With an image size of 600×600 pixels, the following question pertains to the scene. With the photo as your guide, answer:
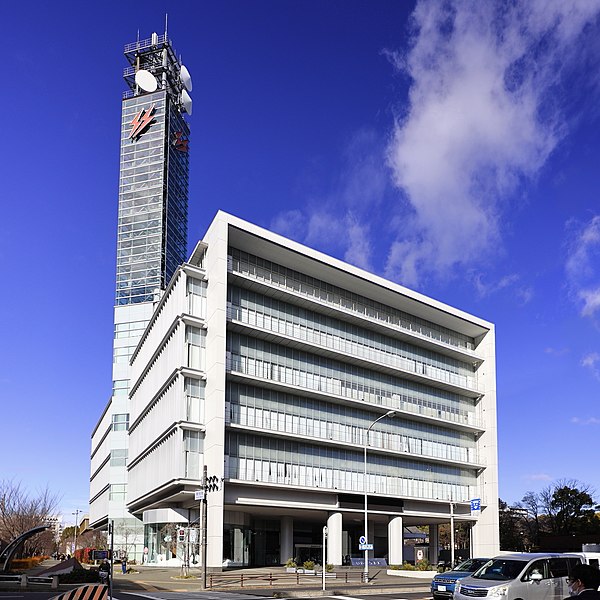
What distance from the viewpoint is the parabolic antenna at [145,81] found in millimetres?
115875

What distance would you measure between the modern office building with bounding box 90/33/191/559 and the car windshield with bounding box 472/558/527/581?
249ft

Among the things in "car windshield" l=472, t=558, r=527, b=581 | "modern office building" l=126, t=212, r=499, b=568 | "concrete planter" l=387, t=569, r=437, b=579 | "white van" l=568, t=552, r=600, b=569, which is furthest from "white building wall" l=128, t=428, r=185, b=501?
"car windshield" l=472, t=558, r=527, b=581

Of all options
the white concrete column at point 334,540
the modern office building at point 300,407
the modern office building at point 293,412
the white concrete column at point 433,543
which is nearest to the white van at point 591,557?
the modern office building at point 300,407

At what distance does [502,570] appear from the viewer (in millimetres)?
21219

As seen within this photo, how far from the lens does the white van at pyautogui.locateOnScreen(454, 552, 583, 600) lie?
20.1 meters

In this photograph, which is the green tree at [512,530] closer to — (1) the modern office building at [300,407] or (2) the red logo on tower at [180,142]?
(1) the modern office building at [300,407]

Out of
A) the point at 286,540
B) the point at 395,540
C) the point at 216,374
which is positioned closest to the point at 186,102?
the point at 216,374

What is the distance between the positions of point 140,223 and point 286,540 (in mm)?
54434

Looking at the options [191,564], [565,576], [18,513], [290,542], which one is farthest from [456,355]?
[565,576]

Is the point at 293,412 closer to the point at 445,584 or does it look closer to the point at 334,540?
the point at 334,540

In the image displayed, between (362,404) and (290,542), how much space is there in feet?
46.5

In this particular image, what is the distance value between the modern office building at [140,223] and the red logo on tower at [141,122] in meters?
0.15

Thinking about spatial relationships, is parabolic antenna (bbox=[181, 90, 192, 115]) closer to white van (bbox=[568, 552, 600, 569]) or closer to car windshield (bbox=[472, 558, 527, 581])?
white van (bbox=[568, 552, 600, 569])

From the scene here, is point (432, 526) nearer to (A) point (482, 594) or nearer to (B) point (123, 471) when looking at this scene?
(B) point (123, 471)
